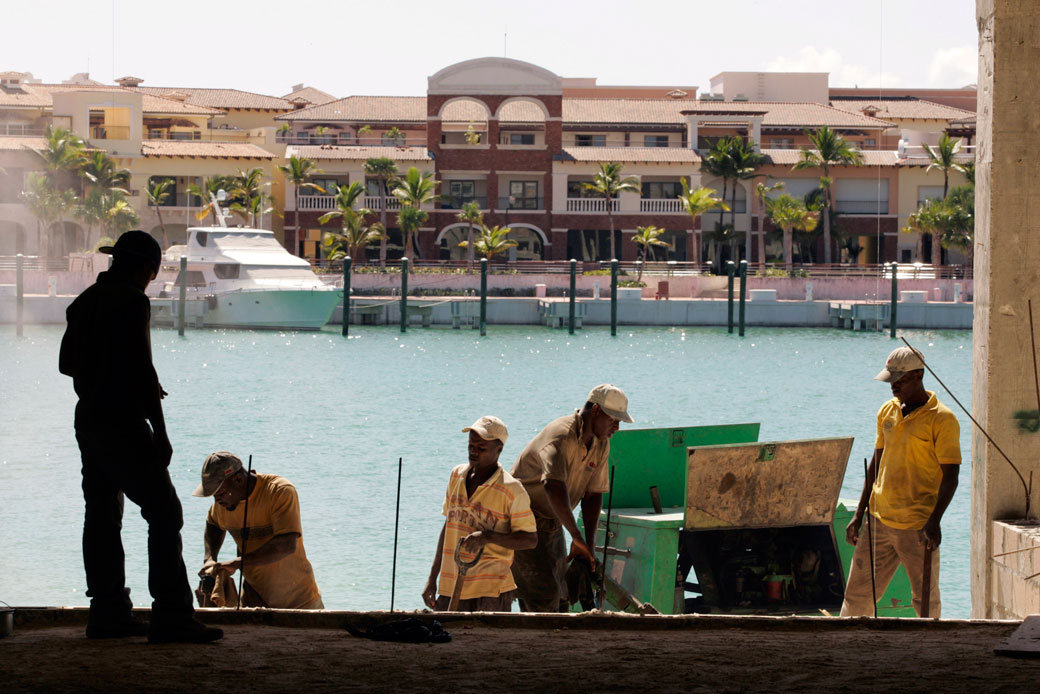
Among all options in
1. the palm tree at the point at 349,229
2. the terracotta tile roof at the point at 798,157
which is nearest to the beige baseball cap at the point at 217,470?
the palm tree at the point at 349,229

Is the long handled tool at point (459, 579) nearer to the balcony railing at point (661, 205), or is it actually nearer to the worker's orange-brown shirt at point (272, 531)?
the worker's orange-brown shirt at point (272, 531)

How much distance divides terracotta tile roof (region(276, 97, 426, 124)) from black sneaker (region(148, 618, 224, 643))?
221 ft

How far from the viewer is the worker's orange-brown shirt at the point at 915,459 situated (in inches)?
292

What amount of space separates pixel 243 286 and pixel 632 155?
21967mm

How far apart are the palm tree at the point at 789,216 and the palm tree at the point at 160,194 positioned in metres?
27.2

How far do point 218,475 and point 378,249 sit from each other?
199ft

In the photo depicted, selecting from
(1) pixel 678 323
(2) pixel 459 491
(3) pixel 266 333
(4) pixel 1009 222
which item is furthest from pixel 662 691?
(1) pixel 678 323

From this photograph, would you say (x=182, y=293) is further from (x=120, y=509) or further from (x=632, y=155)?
(x=120, y=509)

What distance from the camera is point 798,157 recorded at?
69312 millimetres

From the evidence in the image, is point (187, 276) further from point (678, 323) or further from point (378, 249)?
point (678, 323)

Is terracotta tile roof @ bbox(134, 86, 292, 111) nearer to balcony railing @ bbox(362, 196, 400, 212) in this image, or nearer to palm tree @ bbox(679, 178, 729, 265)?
balcony railing @ bbox(362, 196, 400, 212)

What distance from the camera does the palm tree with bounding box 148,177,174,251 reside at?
66.9 metres

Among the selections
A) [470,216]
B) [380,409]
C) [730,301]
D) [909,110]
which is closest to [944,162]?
[909,110]

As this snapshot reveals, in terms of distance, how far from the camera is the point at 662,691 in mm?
4914
